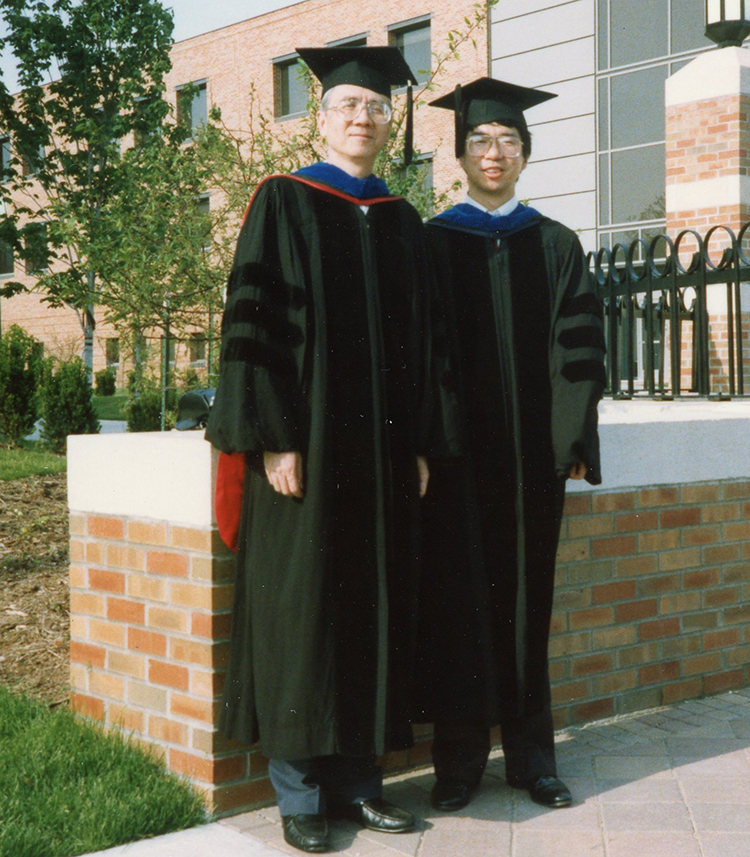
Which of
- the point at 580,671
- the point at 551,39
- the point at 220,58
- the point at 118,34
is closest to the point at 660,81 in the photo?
the point at 551,39

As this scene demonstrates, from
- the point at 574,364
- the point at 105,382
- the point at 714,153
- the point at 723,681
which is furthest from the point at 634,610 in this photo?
the point at 105,382

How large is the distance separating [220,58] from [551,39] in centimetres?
1167

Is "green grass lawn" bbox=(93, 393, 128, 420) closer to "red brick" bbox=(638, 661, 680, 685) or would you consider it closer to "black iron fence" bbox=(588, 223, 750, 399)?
"black iron fence" bbox=(588, 223, 750, 399)

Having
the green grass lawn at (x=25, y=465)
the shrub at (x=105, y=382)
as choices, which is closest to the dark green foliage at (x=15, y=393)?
the green grass lawn at (x=25, y=465)

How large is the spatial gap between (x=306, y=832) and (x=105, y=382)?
31.0 meters

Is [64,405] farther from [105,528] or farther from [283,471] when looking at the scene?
[283,471]

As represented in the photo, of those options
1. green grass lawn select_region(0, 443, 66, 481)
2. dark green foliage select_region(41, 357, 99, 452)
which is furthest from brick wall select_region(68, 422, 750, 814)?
dark green foliage select_region(41, 357, 99, 452)

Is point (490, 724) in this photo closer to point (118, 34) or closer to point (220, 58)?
point (118, 34)

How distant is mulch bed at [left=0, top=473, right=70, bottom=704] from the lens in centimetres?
431

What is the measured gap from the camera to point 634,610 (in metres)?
4.30

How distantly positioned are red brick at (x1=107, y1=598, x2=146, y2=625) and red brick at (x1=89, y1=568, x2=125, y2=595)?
3cm

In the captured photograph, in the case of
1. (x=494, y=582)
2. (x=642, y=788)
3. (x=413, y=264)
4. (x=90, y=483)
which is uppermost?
(x=413, y=264)

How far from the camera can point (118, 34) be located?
16891 millimetres

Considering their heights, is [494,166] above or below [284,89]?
below
